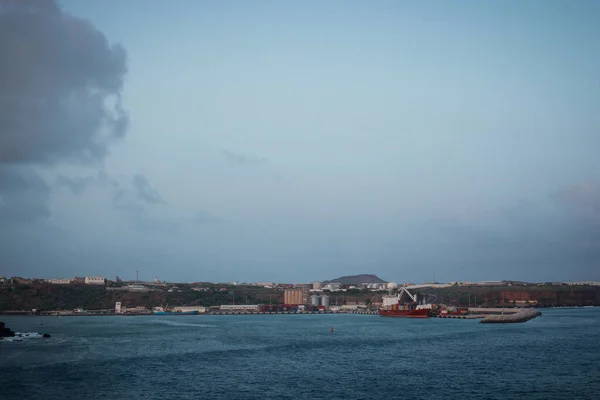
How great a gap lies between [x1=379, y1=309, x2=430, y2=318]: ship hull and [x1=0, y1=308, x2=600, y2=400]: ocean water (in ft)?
156

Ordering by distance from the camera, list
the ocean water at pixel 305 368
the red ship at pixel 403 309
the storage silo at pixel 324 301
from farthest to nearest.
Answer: the storage silo at pixel 324 301 < the red ship at pixel 403 309 < the ocean water at pixel 305 368

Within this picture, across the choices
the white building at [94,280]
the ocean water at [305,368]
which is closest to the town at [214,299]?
the white building at [94,280]

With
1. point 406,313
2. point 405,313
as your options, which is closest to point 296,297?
point 405,313

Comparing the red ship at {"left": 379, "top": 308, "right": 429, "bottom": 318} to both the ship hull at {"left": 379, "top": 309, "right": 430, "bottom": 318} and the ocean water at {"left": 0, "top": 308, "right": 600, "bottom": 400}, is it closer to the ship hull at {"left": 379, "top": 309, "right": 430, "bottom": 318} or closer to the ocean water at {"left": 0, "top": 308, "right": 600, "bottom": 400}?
the ship hull at {"left": 379, "top": 309, "right": 430, "bottom": 318}

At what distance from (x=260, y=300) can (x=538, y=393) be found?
153 m

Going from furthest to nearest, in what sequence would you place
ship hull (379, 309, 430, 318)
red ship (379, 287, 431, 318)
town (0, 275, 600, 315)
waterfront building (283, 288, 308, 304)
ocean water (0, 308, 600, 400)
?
1. waterfront building (283, 288, 308, 304)
2. town (0, 275, 600, 315)
3. red ship (379, 287, 431, 318)
4. ship hull (379, 309, 430, 318)
5. ocean water (0, 308, 600, 400)

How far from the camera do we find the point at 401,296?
13112cm

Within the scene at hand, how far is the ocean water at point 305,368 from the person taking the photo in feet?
105

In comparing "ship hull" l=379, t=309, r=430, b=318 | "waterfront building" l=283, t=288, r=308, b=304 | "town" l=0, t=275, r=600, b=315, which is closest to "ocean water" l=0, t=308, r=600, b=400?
"ship hull" l=379, t=309, r=430, b=318

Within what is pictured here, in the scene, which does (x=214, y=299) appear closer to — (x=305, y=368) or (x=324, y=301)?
(x=324, y=301)

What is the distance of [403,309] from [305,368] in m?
82.4

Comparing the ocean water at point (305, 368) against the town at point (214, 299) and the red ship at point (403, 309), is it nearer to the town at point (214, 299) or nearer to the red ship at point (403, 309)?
the red ship at point (403, 309)

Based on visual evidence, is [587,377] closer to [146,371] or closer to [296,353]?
[296,353]

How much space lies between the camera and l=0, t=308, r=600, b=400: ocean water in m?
32.0
